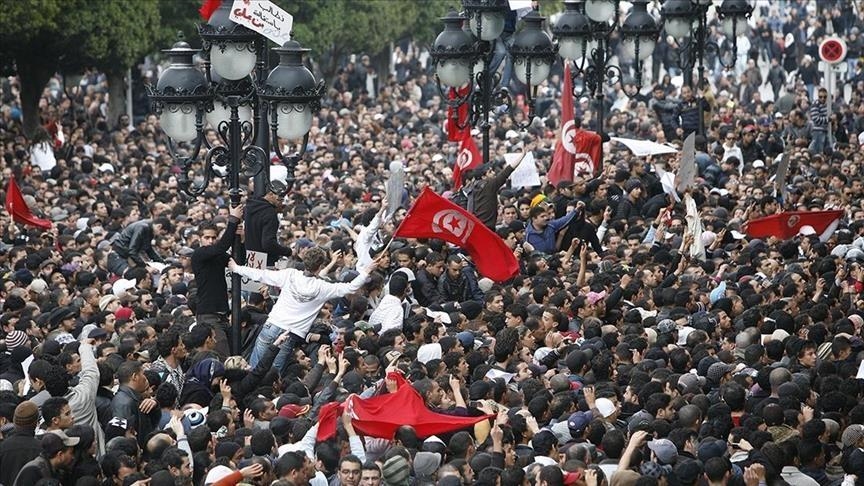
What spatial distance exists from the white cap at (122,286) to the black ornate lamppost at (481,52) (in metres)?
4.70

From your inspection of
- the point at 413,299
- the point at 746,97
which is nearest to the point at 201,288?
the point at 413,299

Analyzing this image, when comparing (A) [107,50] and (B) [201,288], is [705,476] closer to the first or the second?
(B) [201,288]

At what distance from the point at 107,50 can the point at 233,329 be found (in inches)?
966

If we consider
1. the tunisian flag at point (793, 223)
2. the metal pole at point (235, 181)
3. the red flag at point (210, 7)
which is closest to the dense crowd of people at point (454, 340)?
the tunisian flag at point (793, 223)

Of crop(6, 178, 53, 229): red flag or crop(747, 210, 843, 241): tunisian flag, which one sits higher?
crop(747, 210, 843, 241): tunisian flag

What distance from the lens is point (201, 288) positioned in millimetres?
17172

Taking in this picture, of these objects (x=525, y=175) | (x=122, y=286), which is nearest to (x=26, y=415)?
(x=122, y=286)

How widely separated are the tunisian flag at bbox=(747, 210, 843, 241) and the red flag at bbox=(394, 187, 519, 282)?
397 centimetres

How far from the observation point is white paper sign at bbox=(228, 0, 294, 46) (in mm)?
16328

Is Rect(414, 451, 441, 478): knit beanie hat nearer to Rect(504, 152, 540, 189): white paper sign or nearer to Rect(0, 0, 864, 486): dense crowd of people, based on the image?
Rect(0, 0, 864, 486): dense crowd of people

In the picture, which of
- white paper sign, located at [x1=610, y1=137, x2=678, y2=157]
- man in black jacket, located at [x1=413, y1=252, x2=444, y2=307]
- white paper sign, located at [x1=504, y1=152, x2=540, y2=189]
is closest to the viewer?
man in black jacket, located at [x1=413, y1=252, x2=444, y2=307]

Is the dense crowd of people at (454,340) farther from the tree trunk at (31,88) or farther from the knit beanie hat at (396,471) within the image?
the tree trunk at (31,88)

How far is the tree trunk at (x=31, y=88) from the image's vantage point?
129ft

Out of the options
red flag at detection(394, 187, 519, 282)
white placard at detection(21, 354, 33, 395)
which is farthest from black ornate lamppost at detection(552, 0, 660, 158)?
white placard at detection(21, 354, 33, 395)
